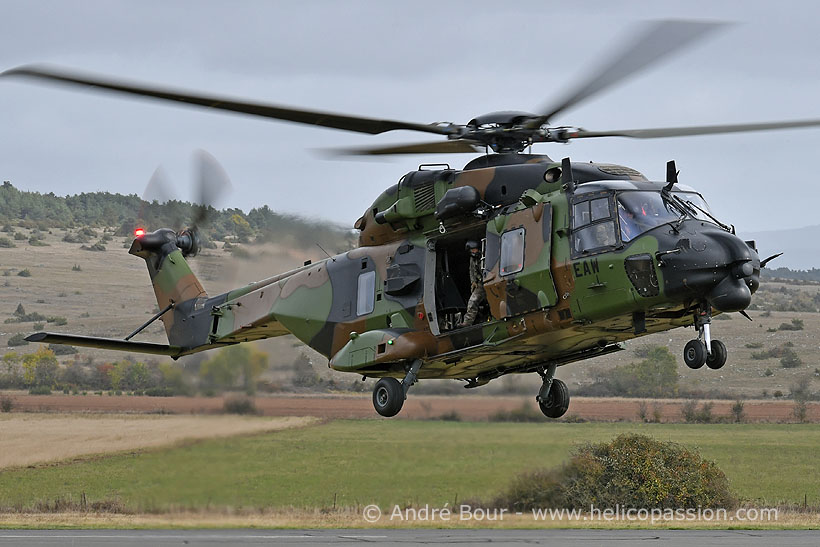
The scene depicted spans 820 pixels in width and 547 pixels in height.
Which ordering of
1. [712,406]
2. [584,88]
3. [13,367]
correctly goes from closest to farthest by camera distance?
1. [584,88]
2. [712,406]
3. [13,367]

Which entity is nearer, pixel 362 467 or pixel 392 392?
pixel 392 392

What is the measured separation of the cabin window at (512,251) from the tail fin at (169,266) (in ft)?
28.9

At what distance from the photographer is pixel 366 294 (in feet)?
58.4

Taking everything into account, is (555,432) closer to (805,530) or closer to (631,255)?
(805,530)

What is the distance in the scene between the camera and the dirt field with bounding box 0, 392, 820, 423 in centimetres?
2177

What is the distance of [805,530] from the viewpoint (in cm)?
2722

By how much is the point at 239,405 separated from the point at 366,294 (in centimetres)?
545

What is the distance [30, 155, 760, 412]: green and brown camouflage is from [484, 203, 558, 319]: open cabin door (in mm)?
16

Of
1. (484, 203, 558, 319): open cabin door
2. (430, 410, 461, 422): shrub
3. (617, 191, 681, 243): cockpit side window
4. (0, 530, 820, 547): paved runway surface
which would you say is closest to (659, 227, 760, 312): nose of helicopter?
→ (617, 191, 681, 243): cockpit side window

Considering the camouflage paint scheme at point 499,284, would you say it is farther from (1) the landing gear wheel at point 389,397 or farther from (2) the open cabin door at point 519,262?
(1) the landing gear wheel at point 389,397

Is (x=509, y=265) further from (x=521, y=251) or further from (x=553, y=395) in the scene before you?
(x=553, y=395)

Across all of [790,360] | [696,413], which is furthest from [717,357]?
[790,360]

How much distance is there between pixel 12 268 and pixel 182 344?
221ft

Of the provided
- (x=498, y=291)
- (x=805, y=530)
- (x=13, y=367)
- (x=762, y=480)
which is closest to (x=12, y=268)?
(x=13, y=367)
